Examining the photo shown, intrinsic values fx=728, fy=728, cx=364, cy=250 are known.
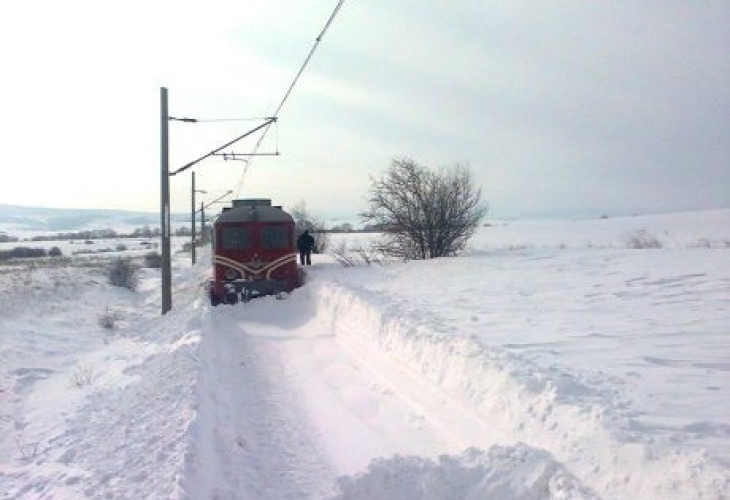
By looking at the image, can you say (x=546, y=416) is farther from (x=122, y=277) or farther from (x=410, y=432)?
(x=122, y=277)

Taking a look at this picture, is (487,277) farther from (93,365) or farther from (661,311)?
(93,365)

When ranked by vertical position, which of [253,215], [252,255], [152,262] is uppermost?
[253,215]

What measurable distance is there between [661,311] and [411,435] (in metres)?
5.58

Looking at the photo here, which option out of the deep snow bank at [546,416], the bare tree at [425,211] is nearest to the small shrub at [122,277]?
the bare tree at [425,211]

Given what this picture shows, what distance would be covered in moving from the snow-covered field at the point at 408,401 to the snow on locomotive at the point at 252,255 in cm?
355

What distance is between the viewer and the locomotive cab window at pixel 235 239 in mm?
21312

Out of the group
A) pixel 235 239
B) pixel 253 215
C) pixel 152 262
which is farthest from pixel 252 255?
pixel 152 262

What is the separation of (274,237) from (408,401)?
13.2 metres

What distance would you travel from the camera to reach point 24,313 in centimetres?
2311

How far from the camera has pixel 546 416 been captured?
644cm

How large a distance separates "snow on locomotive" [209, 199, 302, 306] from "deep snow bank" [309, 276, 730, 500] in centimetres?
940

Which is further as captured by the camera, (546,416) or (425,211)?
(425,211)

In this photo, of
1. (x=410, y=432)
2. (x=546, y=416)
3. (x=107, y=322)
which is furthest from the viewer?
(x=107, y=322)

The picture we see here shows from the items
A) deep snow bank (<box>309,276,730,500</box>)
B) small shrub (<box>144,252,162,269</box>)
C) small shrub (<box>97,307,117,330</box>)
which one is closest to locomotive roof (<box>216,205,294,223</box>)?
small shrub (<box>97,307,117,330</box>)
